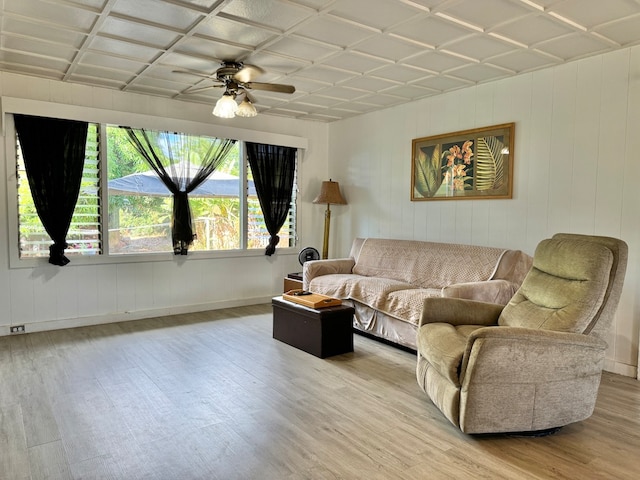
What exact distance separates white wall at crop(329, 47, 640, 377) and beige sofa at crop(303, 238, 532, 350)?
0.31 m

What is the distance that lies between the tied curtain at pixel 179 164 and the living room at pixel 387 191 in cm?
18

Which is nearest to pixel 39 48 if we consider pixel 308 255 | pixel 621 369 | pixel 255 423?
pixel 255 423

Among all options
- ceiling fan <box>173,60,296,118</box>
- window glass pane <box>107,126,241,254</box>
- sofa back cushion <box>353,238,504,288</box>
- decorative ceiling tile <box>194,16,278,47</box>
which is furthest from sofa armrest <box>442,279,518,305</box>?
window glass pane <box>107,126,241,254</box>

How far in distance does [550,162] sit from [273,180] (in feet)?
10.9

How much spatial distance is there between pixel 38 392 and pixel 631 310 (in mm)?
4431

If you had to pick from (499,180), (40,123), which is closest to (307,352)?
(499,180)

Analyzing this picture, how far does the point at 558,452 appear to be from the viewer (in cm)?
234

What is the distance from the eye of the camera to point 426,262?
15.3 ft

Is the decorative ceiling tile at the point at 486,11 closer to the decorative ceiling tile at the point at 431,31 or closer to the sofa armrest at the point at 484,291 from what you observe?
the decorative ceiling tile at the point at 431,31

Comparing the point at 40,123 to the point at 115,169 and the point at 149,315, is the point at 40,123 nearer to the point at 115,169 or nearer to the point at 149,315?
the point at 115,169

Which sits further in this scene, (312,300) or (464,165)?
(464,165)

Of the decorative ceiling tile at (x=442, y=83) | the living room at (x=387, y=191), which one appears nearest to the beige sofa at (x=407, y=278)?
the living room at (x=387, y=191)

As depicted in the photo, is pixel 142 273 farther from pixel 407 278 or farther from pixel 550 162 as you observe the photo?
pixel 550 162

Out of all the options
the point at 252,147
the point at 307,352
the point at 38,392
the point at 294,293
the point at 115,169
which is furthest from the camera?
the point at 252,147
